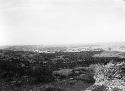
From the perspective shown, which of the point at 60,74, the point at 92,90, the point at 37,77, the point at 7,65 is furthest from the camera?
the point at 7,65

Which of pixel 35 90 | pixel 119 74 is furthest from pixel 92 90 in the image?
pixel 119 74

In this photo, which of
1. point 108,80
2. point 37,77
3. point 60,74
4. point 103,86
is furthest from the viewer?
point 60,74

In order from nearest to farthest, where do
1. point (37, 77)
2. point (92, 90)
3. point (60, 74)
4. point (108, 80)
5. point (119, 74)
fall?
point (92, 90) → point (108, 80) → point (119, 74) → point (37, 77) → point (60, 74)

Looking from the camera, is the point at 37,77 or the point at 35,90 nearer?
the point at 35,90

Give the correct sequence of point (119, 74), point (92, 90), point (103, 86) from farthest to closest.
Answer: point (119, 74), point (103, 86), point (92, 90)

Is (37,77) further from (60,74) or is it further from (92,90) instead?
(92,90)

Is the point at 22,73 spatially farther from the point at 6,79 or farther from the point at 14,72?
the point at 6,79

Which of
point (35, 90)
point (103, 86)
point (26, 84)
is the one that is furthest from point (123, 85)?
point (26, 84)

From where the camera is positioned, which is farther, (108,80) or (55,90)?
(108,80)

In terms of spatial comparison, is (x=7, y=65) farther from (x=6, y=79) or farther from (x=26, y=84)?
(x=26, y=84)
